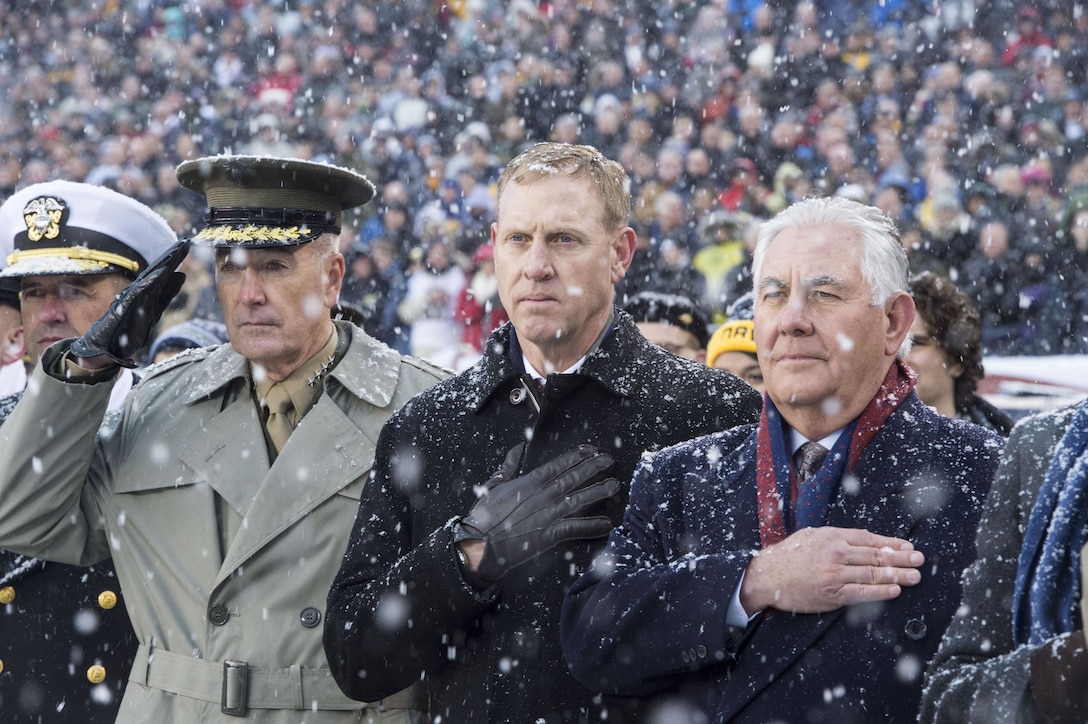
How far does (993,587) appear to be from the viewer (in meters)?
2.00

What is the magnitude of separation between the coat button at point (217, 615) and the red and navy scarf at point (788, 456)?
139 cm

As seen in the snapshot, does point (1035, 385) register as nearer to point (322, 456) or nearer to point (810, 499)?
point (322, 456)

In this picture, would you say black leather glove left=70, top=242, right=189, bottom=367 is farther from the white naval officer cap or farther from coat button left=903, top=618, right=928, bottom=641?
coat button left=903, top=618, right=928, bottom=641

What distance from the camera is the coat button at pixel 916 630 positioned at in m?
2.22

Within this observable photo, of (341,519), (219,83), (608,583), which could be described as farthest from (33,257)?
(219,83)

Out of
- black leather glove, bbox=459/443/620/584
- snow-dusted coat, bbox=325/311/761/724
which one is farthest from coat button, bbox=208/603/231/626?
black leather glove, bbox=459/443/620/584

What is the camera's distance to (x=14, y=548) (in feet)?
10.8

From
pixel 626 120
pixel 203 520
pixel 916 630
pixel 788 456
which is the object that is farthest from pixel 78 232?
pixel 626 120

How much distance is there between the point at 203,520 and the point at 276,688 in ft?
1.51

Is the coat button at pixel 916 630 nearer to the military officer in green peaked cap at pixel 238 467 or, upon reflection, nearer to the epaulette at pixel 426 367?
the military officer in green peaked cap at pixel 238 467

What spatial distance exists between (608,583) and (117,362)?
4.60ft

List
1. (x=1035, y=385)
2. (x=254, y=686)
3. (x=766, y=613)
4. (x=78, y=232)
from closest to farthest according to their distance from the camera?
(x=766, y=613)
(x=254, y=686)
(x=78, y=232)
(x=1035, y=385)

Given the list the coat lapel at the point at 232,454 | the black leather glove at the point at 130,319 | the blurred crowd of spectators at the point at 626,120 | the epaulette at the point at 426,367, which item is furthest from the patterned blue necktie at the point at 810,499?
the blurred crowd of spectators at the point at 626,120

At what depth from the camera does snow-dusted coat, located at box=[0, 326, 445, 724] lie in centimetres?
317
